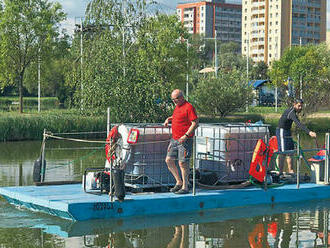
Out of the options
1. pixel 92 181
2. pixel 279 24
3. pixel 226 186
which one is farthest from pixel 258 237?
pixel 279 24

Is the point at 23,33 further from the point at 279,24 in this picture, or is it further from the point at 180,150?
the point at 279,24

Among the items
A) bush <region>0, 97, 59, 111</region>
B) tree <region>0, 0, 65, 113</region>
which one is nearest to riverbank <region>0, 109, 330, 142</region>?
tree <region>0, 0, 65, 113</region>

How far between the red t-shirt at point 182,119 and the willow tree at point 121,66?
19216 mm

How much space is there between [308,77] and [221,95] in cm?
989

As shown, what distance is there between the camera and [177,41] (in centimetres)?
4688

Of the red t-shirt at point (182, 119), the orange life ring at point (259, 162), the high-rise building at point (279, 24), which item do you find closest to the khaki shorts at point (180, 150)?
the red t-shirt at point (182, 119)

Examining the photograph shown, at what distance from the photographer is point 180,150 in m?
12.6

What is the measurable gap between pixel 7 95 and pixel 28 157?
2552 inches

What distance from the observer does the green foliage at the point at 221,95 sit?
43.7 metres

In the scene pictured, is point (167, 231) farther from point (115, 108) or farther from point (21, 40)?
point (21, 40)

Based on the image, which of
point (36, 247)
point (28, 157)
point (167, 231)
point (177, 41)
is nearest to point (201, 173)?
point (167, 231)

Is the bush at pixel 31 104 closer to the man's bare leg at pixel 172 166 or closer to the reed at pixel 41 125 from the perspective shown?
the reed at pixel 41 125

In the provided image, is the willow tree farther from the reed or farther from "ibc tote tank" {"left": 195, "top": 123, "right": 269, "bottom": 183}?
"ibc tote tank" {"left": 195, "top": 123, "right": 269, "bottom": 183}

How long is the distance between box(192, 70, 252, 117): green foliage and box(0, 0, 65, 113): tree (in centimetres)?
1017
